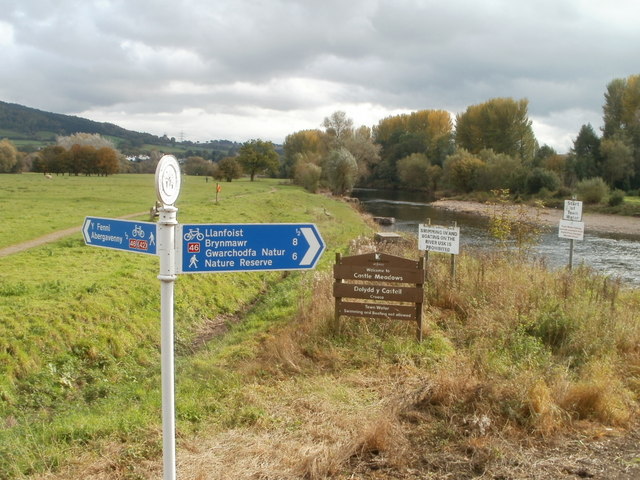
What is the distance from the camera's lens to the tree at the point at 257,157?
7806 centimetres

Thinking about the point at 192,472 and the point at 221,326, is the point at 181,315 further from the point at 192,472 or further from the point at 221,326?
the point at 192,472

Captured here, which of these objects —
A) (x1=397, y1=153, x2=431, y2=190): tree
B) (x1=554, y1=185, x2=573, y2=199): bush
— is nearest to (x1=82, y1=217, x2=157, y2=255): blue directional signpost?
(x1=554, y1=185, x2=573, y2=199): bush

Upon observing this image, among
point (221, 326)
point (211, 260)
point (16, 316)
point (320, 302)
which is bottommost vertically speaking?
point (221, 326)

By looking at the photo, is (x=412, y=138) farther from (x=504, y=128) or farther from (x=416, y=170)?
(x=504, y=128)

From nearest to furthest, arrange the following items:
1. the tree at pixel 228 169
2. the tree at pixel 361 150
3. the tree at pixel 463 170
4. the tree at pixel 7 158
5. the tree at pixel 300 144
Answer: the tree at pixel 7 158, the tree at pixel 228 169, the tree at pixel 463 170, the tree at pixel 361 150, the tree at pixel 300 144

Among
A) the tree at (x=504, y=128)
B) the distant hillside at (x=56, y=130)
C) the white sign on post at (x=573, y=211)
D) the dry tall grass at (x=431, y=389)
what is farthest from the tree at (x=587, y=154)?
the distant hillside at (x=56, y=130)

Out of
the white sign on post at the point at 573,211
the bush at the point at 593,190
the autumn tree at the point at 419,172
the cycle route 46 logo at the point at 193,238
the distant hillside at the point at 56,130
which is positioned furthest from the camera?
the distant hillside at the point at 56,130

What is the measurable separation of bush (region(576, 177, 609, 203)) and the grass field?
50.2 meters

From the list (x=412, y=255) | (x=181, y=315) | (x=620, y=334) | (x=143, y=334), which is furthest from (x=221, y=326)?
(x=620, y=334)

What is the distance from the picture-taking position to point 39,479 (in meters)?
3.96

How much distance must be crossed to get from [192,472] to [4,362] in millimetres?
5639

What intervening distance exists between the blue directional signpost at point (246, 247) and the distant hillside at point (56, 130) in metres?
120

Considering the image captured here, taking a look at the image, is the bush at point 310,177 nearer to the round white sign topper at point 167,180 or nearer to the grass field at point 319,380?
the grass field at point 319,380

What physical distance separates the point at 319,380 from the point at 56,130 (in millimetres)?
181011
